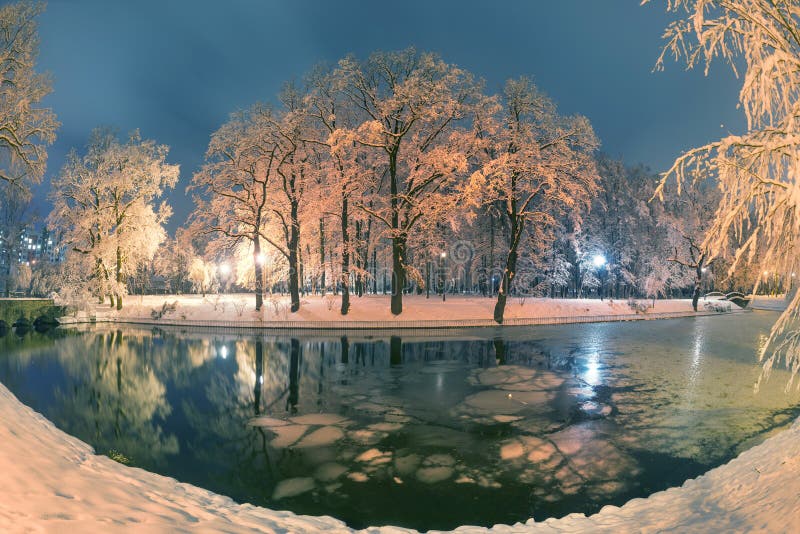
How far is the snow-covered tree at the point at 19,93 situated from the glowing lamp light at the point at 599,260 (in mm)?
50530

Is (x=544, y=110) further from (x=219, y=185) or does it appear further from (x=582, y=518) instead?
(x=582, y=518)

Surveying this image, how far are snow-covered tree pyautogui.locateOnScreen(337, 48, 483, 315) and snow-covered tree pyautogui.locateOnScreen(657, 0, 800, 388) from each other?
23641 mm

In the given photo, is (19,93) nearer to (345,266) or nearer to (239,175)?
(239,175)

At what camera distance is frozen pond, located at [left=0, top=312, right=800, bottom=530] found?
833cm

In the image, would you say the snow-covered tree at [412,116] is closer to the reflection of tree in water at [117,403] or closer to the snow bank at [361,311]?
the snow bank at [361,311]

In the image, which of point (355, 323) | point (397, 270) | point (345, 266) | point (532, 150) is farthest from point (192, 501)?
point (532, 150)

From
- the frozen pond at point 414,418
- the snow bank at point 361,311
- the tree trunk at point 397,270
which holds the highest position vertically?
the tree trunk at point 397,270

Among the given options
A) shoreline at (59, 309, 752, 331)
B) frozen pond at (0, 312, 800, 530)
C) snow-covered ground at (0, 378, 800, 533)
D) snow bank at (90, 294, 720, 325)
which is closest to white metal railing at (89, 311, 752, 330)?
shoreline at (59, 309, 752, 331)

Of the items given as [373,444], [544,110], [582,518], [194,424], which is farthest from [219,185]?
[582,518]

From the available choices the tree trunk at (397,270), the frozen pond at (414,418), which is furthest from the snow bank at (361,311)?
the frozen pond at (414,418)

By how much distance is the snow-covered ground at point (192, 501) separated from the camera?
16.4ft

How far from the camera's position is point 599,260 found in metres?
54.0

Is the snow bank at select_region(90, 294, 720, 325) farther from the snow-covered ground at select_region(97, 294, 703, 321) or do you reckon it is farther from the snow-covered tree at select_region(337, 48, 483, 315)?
the snow-covered tree at select_region(337, 48, 483, 315)

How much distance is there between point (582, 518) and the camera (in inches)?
279
